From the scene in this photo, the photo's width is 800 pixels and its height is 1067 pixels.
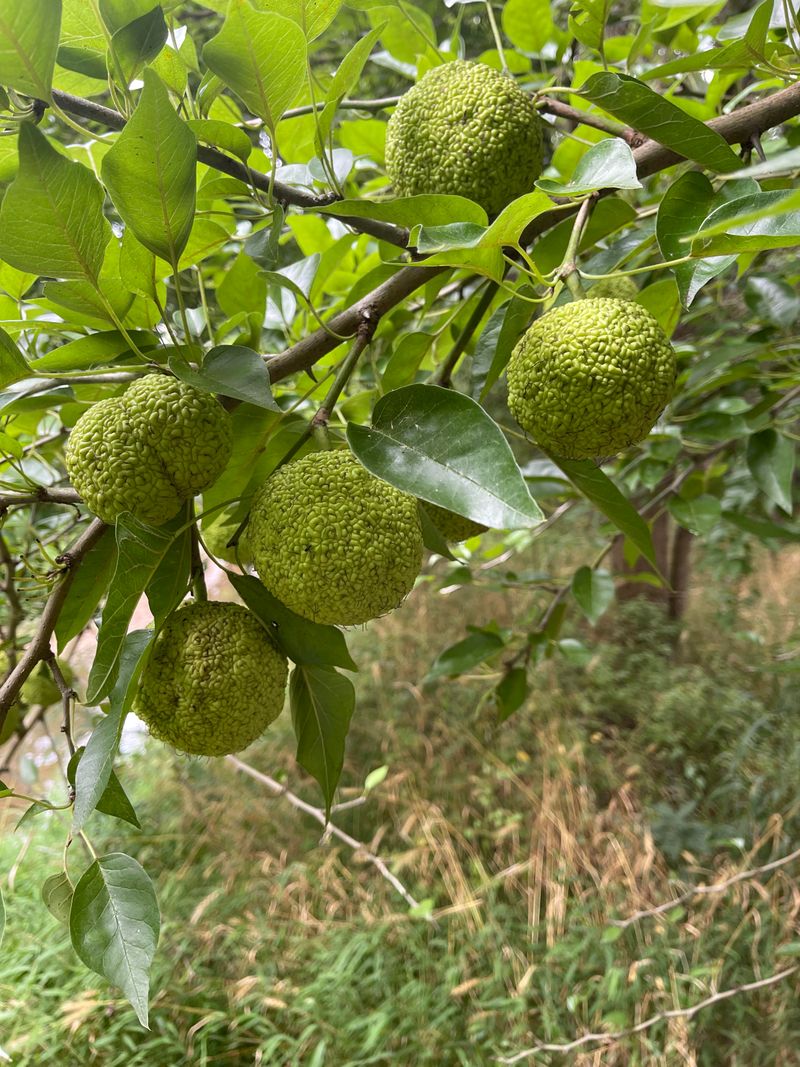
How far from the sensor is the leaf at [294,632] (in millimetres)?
529

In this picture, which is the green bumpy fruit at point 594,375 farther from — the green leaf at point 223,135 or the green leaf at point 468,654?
the green leaf at point 468,654

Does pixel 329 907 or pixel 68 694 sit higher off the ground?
pixel 68 694

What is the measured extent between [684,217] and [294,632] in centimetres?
38

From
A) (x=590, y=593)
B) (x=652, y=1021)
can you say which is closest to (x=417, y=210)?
(x=590, y=593)

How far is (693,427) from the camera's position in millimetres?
1200

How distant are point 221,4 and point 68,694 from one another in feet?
1.79

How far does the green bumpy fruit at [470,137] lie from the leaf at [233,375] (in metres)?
0.20

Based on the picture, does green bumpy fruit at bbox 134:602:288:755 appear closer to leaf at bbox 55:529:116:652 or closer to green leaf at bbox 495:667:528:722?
leaf at bbox 55:529:116:652

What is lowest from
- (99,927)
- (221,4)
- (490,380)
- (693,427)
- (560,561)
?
(560,561)

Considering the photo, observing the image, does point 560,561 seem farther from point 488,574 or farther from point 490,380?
point 490,380

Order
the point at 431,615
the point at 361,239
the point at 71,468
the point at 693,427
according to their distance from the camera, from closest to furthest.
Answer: the point at 71,468 → the point at 361,239 → the point at 693,427 → the point at 431,615

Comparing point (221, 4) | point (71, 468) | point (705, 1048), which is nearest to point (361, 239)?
point (221, 4)

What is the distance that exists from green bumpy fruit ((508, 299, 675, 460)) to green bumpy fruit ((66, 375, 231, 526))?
203 mm

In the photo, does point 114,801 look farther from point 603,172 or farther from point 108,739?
point 603,172
